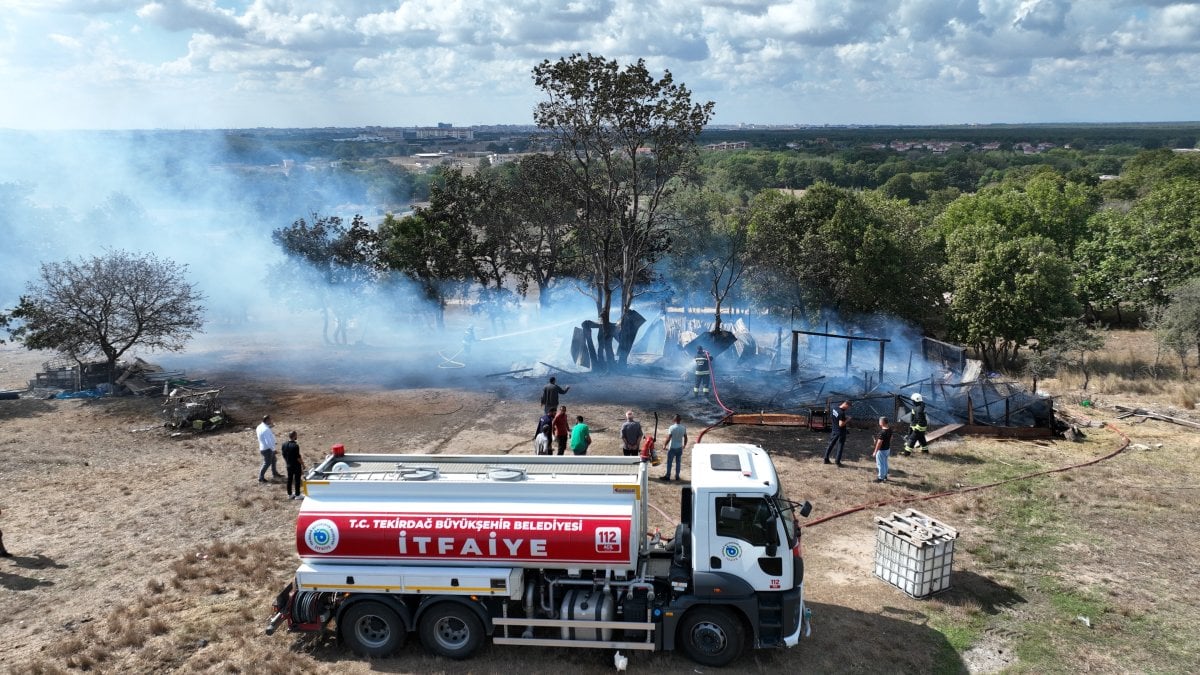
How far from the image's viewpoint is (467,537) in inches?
349

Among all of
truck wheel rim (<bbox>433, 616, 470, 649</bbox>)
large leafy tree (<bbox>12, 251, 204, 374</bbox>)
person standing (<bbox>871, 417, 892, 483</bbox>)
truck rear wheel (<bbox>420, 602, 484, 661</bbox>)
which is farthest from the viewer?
large leafy tree (<bbox>12, 251, 204, 374</bbox>)

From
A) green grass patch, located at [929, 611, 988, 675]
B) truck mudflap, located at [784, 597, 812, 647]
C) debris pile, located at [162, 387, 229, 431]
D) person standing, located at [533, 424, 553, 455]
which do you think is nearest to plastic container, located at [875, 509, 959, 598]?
green grass patch, located at [929, 611, 988, 675]

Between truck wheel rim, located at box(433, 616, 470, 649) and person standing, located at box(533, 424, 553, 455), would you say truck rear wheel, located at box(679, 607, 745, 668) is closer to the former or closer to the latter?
truck wheel rim, located at box(433, 616, 470, 649)

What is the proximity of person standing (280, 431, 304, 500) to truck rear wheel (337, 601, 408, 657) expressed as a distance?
5644 mm

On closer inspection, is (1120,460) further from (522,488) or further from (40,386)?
(40,386)

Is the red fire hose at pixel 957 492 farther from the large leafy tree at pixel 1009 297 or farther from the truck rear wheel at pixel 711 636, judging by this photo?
the large leafy tree at pixel 1009 297

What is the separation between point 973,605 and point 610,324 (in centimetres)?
1693

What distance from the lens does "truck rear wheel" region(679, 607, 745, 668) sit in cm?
890

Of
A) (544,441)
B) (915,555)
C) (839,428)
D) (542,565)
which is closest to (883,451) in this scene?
(839,428)

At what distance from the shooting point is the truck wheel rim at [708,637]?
8.94 metres

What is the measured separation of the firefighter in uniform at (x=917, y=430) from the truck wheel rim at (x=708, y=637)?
31.2ft

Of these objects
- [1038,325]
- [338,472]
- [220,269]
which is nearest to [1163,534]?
[338,472]

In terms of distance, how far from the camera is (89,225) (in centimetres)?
4216

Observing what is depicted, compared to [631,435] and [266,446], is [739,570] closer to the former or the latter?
[631,435]
